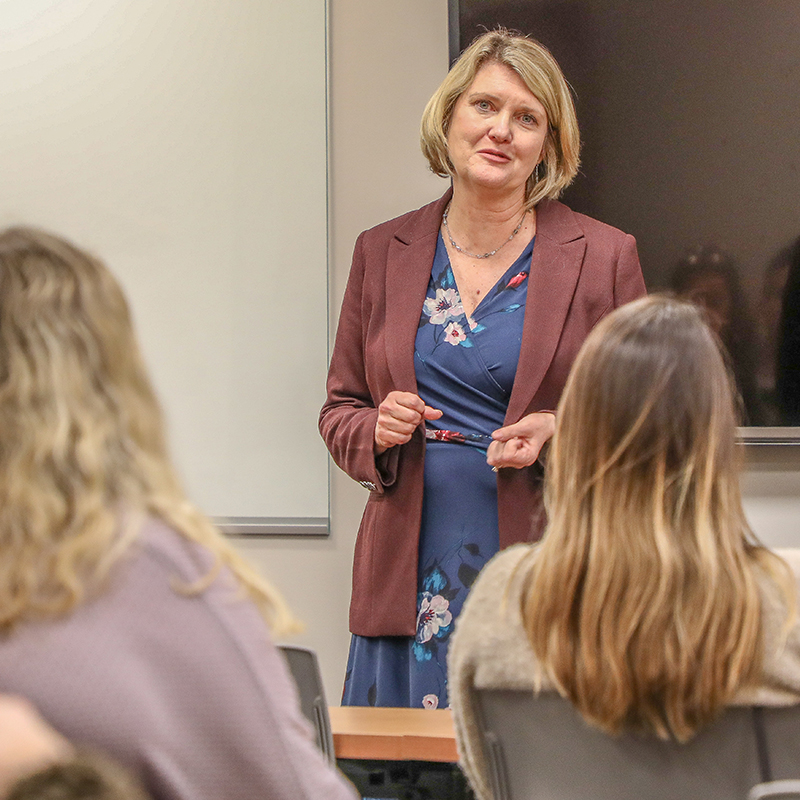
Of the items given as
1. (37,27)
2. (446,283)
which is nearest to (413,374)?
(446,283)

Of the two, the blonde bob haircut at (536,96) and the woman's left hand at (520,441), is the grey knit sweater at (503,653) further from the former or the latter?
the blonde bob haircut at (536,96)

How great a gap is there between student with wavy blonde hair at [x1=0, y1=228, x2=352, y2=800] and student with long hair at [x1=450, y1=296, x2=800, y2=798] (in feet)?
0.94

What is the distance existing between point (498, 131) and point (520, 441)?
0.65m

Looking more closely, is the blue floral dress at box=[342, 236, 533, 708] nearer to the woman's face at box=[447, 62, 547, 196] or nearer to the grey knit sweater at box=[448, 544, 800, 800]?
the woman's face at box=[447, 62, 547, 196]

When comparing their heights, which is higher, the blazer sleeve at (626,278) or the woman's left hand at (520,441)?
the blazer sleeve at (626,278)

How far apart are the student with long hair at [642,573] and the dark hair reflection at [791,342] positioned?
1.42 metres

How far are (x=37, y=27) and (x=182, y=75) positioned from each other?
0.52m

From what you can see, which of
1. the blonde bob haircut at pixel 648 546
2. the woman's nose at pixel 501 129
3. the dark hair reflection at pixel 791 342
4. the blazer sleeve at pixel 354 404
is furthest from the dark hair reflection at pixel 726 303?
the blonde bob haircut at pixel 648 546

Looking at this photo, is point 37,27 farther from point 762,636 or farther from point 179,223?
point 762,636

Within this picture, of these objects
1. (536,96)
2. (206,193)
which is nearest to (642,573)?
(536,96)

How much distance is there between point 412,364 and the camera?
2.11 metres

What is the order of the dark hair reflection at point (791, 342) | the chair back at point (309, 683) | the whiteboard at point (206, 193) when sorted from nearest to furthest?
1. the chair back at point (309, 683)
2. the dark hair reflection at point (791, 342)
3. the whiteboard at point (206, 193)

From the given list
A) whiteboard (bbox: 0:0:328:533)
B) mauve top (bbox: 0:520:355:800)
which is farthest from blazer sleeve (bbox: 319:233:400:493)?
mauve top (bbox: 0:520:355:800)

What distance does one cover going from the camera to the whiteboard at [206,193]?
3.01 metres
